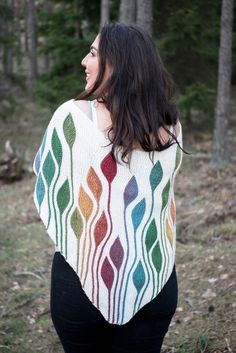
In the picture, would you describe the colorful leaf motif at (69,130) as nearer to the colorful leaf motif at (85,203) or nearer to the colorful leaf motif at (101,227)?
the colorful leaf motif at (85,203)

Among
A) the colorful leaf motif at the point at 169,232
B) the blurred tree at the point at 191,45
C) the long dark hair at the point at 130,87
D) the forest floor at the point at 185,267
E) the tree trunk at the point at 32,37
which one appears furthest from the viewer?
the tree trunk at the point at 32,37

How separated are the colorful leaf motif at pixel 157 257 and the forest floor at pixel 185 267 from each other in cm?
229

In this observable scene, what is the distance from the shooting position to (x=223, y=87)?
10336 mm

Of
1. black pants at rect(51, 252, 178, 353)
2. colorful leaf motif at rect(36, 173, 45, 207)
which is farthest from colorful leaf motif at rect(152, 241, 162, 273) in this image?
colorful leaf motif at rect(36, 173, 45, 207)

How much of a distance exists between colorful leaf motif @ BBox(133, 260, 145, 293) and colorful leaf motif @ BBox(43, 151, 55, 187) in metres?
0.48

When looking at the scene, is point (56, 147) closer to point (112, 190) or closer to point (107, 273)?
point (112, 190)

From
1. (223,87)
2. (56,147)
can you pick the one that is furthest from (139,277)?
(223,87)

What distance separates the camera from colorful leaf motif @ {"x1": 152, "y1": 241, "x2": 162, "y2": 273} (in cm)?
220

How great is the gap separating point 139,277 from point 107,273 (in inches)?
5.1

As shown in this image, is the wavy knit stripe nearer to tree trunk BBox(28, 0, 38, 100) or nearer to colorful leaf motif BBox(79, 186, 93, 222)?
colorful leaf motif BBox(79, 186, 93, 222)

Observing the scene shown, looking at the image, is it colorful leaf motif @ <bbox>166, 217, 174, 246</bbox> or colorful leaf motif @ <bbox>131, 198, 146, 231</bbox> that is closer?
colorful leaf motif @ <bbox>131, 198, 146, 231</bbox>

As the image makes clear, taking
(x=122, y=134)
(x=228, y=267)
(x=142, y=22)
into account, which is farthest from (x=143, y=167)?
(x=142, y=22)

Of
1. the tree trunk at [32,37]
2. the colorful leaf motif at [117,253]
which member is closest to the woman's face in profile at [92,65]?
the colorful leaf motif at [117,253]

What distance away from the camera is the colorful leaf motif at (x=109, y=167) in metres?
2.07
